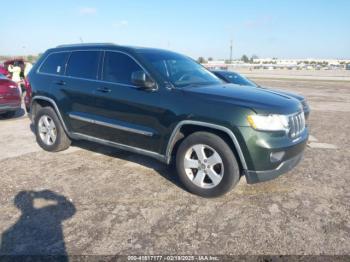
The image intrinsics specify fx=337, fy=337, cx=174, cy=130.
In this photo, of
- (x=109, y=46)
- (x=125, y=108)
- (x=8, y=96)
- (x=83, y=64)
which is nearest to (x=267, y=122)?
(x=125, y=108)

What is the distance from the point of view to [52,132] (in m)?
6.05

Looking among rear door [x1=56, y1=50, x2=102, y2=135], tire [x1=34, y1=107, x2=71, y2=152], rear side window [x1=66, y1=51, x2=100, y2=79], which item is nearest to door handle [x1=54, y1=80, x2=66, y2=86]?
rear door [x1=56, y1=50, x2=102, y2=135]

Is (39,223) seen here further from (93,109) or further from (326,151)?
(326,151)

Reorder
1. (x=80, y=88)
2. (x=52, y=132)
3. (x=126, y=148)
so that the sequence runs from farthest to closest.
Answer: (x=52, y=132) < (x=80, y=88) < (x=126, y=148)

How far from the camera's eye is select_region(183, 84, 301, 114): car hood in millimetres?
3891

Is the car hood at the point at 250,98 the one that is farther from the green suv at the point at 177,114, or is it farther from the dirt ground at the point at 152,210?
the dirt ground at the point at 152,210

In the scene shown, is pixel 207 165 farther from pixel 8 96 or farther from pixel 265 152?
pixel 8 96

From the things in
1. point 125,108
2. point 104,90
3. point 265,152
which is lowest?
point 265,152

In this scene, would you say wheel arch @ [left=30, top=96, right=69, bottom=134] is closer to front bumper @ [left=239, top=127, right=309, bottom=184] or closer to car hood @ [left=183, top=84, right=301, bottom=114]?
car hood @ [left=183, top=84, right=301, bottom=114]

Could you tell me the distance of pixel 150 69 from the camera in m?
4.57

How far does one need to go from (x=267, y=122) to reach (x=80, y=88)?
9.79 ft

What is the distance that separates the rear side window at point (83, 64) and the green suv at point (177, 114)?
2cm

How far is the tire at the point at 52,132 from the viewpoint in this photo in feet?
19.3

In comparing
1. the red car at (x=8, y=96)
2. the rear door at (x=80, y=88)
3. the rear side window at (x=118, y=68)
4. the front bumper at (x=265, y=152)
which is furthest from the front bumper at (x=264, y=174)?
the red car at (x=8, y=96)
